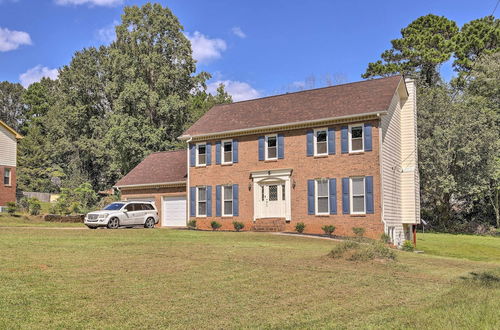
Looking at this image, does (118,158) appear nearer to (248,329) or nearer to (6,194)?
(6,194)

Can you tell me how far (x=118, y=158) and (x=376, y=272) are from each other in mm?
38239

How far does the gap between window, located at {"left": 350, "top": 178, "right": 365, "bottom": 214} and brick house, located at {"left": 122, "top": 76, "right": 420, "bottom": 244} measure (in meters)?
0.05

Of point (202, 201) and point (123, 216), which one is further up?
point (202, 201)

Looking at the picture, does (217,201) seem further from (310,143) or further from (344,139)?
(344,139)

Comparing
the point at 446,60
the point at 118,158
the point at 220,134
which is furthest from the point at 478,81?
the point at 118,158

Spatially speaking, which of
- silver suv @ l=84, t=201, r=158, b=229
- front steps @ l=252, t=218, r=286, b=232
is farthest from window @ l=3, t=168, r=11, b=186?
front steps @ l=252, t=218, r=286, b=232

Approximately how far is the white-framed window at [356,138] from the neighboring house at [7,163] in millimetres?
26515

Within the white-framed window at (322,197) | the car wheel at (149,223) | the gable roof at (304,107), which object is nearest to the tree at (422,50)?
the gable roof at (304,107)

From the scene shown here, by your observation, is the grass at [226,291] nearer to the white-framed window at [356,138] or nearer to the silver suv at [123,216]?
the silver suv at [123,216]

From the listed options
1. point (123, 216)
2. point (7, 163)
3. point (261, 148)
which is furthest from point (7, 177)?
point (261, 148)

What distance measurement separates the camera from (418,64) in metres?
51.4

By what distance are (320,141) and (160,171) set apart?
45.0 ft

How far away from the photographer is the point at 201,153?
32.7 m

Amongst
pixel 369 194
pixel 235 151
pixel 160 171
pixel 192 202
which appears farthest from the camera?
pixel 160 171
